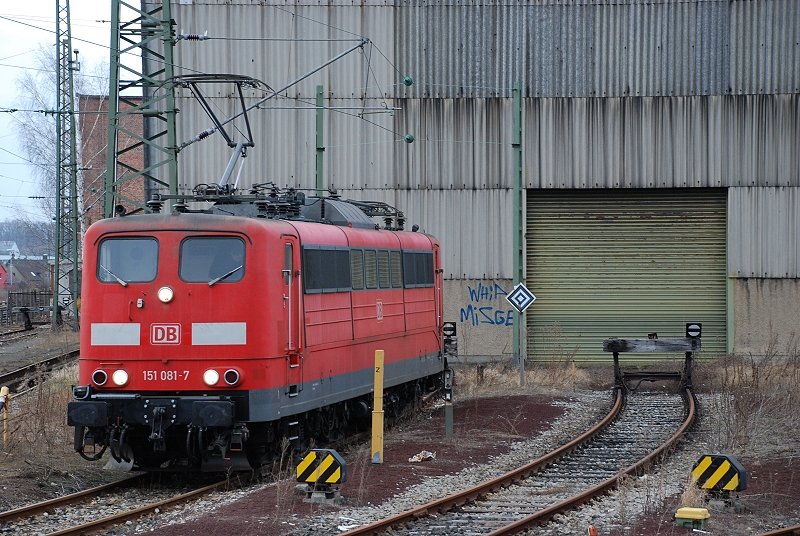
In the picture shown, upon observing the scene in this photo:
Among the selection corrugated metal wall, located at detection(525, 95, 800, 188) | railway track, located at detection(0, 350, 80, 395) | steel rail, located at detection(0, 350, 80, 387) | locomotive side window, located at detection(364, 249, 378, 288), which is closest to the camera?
locomotive side window, located at detection(364, 249, 378, 288)

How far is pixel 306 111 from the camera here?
33094 mm

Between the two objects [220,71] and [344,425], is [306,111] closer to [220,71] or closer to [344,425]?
[220,71]

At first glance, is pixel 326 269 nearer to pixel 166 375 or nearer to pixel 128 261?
pixel 128 261

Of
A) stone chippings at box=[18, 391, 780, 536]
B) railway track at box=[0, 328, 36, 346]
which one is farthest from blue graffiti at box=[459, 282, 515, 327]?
stone chippings at box=[18, 391, 780, 536]

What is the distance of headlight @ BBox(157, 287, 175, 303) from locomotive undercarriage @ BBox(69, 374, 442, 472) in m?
1.10

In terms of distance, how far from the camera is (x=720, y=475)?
38.8 feet

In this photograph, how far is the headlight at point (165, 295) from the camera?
533 inches

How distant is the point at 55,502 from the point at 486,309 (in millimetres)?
22100

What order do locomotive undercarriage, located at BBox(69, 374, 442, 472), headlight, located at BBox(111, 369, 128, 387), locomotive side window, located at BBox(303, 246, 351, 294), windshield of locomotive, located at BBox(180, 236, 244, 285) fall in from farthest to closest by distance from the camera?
locomotive side window, located at BBox(303, 246, 351, 294)
windshield of locomotive, located at BBox(180, 236, 244, 285)
headlight, located at BBox(111, 369, 128, 387)
locomotive undercarriage, located at BBox(69, 374, 442, 472)

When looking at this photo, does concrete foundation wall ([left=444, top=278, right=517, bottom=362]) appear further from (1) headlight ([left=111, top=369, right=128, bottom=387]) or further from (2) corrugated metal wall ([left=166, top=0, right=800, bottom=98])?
(1) headlight ([left=111, top=369, right=128, bottom=387])

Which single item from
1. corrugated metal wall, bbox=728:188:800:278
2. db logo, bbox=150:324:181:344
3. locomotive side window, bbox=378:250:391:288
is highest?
corrugated metal wall, bbox=728:188:800:278

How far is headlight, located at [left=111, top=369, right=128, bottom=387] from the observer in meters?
13.5

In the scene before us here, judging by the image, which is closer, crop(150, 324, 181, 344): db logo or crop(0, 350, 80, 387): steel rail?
crop(150, 324, 181, 344): db logo

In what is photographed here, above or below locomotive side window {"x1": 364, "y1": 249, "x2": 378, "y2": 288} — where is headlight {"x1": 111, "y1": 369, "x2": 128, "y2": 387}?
below
